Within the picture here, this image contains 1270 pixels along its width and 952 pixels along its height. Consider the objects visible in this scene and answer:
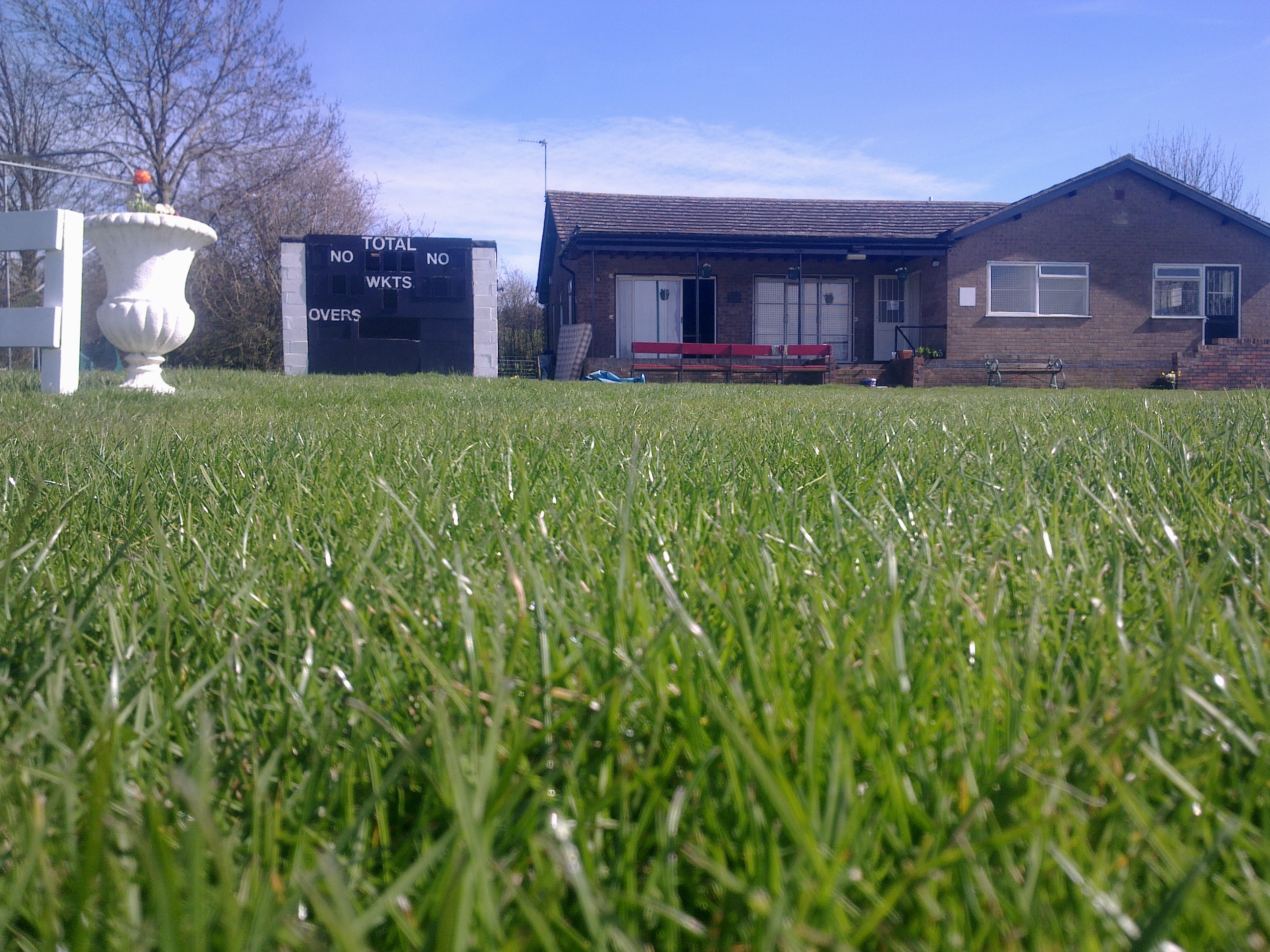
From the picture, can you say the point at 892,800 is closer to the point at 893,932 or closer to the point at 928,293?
the point at 893,932

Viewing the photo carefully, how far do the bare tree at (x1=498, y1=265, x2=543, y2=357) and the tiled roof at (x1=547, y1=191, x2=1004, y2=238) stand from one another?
10.7m

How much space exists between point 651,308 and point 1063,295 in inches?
409

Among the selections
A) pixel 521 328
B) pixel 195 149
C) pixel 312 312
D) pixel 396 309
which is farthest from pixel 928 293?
pixel 195 149

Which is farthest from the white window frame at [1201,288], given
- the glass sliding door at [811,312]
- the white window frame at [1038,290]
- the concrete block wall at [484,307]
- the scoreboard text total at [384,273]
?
the scoreboard text total at [384,273]

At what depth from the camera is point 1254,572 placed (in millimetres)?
1287

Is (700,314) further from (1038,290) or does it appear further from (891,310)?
(1038,290)

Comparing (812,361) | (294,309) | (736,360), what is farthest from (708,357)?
(294,309)

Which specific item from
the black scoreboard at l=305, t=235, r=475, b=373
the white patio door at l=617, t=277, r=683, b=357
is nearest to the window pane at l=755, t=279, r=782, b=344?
the white patio door at l=617, t=277, r=683, b=357

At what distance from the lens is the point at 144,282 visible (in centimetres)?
775

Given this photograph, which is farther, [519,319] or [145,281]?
[519,319]

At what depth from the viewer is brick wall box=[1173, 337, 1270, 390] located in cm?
1944

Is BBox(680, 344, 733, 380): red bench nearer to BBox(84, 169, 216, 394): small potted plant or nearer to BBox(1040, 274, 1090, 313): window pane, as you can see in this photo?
BBox(1040, 274, 1090, 313): window pane

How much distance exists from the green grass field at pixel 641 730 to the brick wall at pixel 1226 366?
2148 cm

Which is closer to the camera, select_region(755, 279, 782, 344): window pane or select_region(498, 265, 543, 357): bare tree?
select_region(755, 279, 782, 344): window pane
